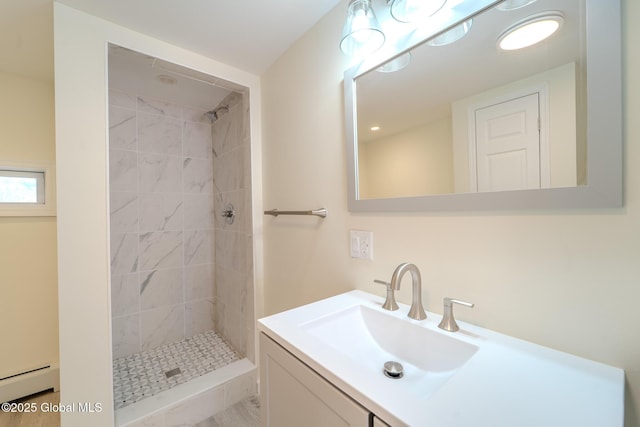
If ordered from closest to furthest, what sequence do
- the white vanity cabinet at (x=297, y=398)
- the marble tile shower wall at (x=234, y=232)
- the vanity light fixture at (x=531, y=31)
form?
the white vanity cabinet at (x=297, y=398), the vanity light fixture at (x=531, y=31), the marble tile shower wall at (x=234, y=232)

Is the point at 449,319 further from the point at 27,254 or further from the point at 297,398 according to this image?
the point at 27,254

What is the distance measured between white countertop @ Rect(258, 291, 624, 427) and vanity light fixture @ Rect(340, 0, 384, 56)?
111 centimetres

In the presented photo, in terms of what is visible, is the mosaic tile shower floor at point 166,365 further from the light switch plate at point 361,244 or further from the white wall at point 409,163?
the white wall at point 409,163

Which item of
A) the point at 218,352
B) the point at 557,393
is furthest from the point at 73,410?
the point at 557,393

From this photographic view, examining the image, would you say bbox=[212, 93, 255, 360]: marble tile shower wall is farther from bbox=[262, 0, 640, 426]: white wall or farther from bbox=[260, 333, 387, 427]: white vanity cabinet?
bbox=[260, 333, 387, 427]: white vanity cabinet

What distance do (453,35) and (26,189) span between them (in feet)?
9.19

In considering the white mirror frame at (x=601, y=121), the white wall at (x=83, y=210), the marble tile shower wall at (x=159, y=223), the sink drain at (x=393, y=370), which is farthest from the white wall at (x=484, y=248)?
the marble tile shower wall at (x=159, y=223)

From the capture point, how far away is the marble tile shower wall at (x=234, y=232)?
1855mm

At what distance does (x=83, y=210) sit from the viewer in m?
1.16

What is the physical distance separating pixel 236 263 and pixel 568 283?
2035 millimetres

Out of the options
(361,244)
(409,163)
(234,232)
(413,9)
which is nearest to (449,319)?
(361,244)

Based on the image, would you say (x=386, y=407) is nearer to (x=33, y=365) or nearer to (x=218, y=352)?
(x=218, y=352)

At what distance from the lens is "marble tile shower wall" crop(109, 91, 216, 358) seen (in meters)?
2.03

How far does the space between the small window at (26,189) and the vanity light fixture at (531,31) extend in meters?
2.79
